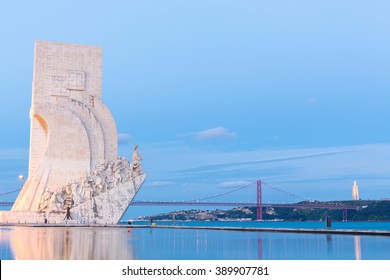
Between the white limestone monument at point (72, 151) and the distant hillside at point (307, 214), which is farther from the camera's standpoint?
the distant hillside at point (307, 214)

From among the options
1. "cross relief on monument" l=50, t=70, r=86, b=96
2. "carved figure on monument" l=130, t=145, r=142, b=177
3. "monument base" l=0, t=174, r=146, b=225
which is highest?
"cross relief on monument" l=50, t=70, r=86, b=96

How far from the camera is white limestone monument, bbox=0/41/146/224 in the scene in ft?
61.0

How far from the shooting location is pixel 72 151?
63.6 feet

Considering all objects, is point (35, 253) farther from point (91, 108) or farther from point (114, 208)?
point (91, 108)

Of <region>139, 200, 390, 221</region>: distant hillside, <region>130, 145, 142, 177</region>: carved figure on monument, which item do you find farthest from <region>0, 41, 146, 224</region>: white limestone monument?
<region>139, 200, 390, 221</region>: distant hillside

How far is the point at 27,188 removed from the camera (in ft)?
62.8

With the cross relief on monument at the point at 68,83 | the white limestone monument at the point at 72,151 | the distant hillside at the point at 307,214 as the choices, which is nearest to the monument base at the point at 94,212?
the white limestone monument at the point at 72,151

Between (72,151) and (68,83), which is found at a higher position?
(68,83)

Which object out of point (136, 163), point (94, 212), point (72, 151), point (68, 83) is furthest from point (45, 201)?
point (68, 83)

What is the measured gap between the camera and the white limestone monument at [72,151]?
18594 millimetres

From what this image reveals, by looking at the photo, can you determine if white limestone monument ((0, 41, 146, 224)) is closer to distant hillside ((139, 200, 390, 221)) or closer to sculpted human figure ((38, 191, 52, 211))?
sculpted human figure ((38, 191, 52, 211))

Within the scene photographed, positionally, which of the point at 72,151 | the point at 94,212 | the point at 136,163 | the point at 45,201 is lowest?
the point at 94,212

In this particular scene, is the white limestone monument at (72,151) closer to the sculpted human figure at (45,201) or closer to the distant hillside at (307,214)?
the sculpted human figure at (45,201)

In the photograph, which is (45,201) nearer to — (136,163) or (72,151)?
(72,151)
